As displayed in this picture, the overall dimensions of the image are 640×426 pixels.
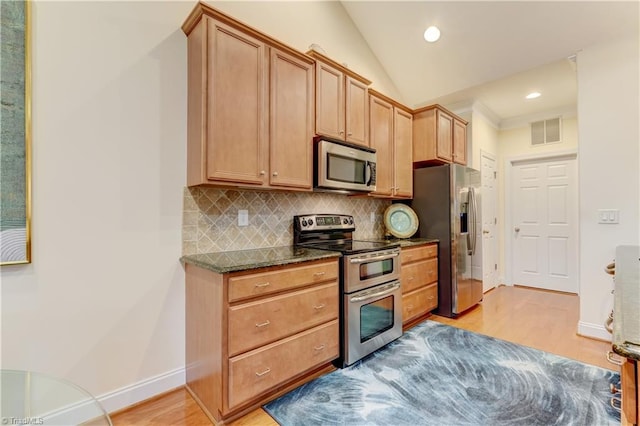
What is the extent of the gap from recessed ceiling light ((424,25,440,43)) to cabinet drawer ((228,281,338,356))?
288 cm

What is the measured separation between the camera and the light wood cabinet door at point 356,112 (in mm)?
2709

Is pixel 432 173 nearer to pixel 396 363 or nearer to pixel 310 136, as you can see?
pixel 310 136

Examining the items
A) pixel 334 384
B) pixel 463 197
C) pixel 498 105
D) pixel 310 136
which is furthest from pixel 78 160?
pixel 498 105

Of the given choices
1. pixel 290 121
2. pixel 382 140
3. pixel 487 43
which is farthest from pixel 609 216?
pixel 290 121

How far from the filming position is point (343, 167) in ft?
8.55

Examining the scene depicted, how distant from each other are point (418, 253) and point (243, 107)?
2236 millimetres

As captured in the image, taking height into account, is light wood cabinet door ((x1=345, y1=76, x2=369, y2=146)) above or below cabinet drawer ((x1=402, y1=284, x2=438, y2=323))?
above

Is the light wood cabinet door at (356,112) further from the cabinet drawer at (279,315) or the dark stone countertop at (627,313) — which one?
the dark stone countertop at (627,313)

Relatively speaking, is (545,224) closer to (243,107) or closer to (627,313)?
(627,313)

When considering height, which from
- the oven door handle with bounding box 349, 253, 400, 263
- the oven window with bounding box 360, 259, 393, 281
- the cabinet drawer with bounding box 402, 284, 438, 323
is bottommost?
the cabinet drawer with bounding box 402, 284, 438, 323

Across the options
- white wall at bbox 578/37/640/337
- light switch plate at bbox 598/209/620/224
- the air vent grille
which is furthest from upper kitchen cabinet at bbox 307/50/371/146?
the air vent grille

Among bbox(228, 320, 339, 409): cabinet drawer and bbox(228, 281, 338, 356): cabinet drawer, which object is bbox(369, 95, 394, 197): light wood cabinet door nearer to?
bbox(228, 281, 338, 356): cabinet drawer

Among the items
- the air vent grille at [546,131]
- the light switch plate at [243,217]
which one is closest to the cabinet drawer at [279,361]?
the light switch plate at [243,217]

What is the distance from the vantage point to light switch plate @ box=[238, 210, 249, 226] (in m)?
2.33
